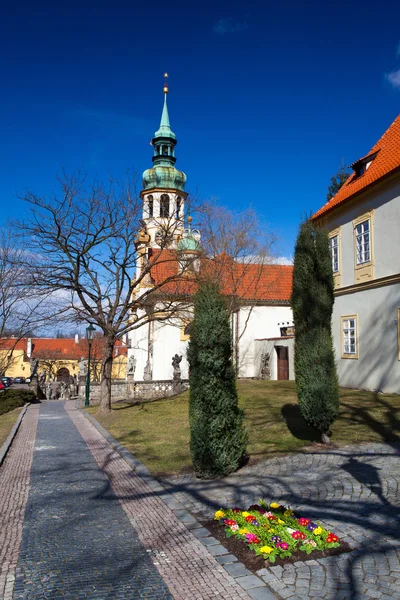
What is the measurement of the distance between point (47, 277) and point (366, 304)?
40.7 ft

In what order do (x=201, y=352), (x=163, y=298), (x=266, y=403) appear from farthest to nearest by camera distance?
(x=163, y=298) < (x=266, y=403) < (x=201, y=352)

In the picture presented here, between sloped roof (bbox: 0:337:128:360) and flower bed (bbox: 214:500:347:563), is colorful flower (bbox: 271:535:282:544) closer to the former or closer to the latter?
flower bed (bbox: 214:500:347:563)

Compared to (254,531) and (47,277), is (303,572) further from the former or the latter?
(47,277)

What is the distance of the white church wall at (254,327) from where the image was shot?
119 feet

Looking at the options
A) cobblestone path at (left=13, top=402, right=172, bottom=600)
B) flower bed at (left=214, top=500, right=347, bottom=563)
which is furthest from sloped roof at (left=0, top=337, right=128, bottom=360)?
flower bed at (left=214, top=500, right=347, bottom=563)

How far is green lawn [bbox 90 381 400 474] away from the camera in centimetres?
1001

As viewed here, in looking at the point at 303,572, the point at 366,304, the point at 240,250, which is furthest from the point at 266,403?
the point at 240,250

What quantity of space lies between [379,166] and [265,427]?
11.6m

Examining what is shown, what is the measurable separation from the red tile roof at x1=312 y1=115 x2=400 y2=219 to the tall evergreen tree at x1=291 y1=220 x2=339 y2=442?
752cm

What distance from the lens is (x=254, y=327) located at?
1480 inches

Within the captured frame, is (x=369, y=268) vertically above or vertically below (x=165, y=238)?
below

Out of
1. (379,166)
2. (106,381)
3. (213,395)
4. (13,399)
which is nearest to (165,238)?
(106,381)

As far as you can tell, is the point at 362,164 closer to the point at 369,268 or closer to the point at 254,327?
the point at 369,268

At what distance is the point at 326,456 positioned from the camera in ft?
29.3
